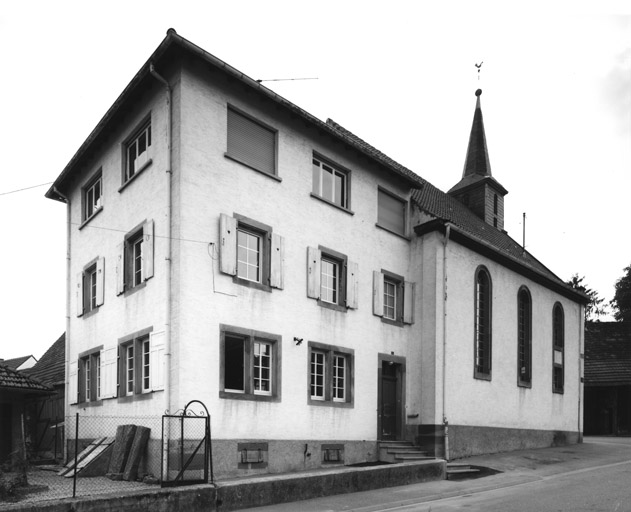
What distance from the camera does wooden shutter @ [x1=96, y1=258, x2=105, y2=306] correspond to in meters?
17.5

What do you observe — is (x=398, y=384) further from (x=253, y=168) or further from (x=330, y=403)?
(x=253, y=168)

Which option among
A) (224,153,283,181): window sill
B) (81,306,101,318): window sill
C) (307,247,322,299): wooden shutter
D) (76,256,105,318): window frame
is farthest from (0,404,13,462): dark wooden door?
(224,153,283,181): window sill

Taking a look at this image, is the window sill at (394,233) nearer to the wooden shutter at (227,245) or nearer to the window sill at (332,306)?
the window sill at (332,306)

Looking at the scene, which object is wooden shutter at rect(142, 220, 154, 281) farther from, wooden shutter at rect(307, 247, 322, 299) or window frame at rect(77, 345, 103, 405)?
wooden shutter at rect(307, 247, 322, 299)

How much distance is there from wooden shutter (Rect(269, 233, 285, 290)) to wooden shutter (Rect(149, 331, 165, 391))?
291cm

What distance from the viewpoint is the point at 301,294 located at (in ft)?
53.3

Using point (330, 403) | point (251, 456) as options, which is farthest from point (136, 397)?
point (330, 403)

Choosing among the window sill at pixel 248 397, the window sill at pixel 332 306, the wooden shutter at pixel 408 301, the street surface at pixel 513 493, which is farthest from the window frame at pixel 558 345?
the window sill at pixel 248 397

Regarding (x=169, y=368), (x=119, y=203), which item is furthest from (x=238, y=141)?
(x=169, y=368)

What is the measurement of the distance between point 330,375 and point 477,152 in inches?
798

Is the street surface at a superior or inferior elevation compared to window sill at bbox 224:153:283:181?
inferior

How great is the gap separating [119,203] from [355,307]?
265 inches

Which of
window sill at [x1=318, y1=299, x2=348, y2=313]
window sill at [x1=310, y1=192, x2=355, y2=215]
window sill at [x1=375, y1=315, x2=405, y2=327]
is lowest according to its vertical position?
window sill at [x1=375, y1=315, x2=405, y2=327]

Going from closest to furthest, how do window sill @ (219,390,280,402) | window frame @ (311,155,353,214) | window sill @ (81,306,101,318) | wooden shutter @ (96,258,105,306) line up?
window sill @ (219,390,280,402) → window frame @ (311,155,353,214) → wooden shutter @ (96,258,105,306) → window sill @ (81,306,101,318)
